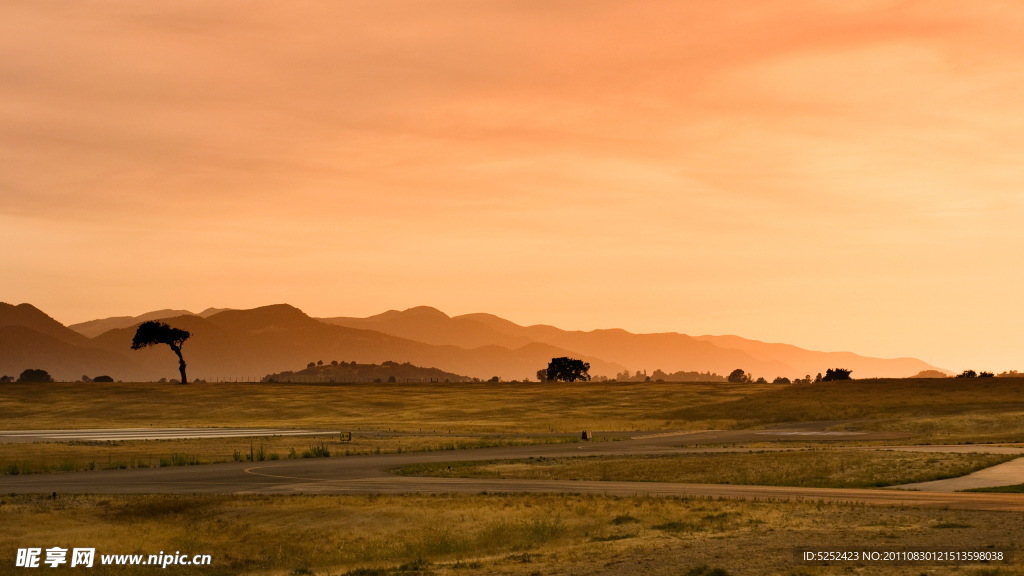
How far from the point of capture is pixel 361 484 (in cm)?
5834

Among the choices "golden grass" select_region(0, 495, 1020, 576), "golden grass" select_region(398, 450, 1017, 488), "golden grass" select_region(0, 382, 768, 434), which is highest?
"golden grass" select_region(0, 382, 768, 434)

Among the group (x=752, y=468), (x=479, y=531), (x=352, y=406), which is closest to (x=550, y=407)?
(x=352, y=406)

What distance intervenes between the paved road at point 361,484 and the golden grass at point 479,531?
3.74 metres

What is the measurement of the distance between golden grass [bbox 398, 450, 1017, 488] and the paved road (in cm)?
317

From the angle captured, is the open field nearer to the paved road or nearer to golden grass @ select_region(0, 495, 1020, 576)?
the paved road

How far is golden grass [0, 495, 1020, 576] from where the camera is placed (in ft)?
110

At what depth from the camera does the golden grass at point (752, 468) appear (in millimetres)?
56438

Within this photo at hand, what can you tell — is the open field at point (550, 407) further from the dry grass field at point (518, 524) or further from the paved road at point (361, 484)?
the paved road at point (361, 484)

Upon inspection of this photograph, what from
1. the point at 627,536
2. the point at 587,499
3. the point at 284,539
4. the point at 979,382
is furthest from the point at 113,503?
the point at 979,382

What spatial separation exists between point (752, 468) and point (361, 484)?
2307 cm

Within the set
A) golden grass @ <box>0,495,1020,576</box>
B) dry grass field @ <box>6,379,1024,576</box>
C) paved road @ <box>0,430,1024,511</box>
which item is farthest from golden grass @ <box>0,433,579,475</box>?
golden grass @ <box>0,495,1020,576</box>

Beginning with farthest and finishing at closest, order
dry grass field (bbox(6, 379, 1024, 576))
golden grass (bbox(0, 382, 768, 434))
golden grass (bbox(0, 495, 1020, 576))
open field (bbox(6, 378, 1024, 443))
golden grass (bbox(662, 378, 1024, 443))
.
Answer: golden grass (bbox(0, 382, 768, 434)) < open field (bbox(6, 378, 1024, 443)) < golden grass (bbox(662, 378, 1024, 443)) < dry grass field (bbox(6, 379, 1024, 576)) < golden grass (bbox(0, 495, 1020, 576))

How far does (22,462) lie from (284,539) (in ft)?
124

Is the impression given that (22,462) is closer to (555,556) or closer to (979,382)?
(555,556)
